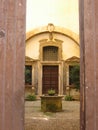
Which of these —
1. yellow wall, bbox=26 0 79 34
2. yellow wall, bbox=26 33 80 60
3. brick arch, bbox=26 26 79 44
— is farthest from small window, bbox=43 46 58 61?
yellow wall, bbox=26 0 79 34

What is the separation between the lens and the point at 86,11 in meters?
2.23

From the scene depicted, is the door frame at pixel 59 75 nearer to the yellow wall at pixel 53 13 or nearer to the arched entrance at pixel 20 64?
the yellow wall at pixel 53 13

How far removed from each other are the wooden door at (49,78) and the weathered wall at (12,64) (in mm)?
19209

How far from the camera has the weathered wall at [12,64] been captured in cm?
218

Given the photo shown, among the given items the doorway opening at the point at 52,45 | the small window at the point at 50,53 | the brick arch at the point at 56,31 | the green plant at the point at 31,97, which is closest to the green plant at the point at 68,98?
the doorway opening at the point at 52,45

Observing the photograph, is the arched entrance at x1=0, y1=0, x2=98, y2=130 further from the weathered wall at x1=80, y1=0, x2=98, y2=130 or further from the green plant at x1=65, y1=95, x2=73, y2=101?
the green plant at x1=65, y1=95, x2=73, y2=101

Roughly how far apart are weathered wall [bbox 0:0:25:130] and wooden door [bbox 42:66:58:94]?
19.2 meters

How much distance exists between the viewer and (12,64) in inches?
87.0

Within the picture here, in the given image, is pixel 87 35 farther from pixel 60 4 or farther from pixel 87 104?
pixel 60 4

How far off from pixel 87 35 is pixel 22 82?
57 cm

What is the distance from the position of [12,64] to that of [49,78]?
19423mm

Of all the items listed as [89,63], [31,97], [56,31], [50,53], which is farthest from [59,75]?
[89,63]

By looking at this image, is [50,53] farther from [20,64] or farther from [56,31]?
[20,64]

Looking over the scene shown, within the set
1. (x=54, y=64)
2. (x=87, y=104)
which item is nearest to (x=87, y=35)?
(x=87, y=104)
